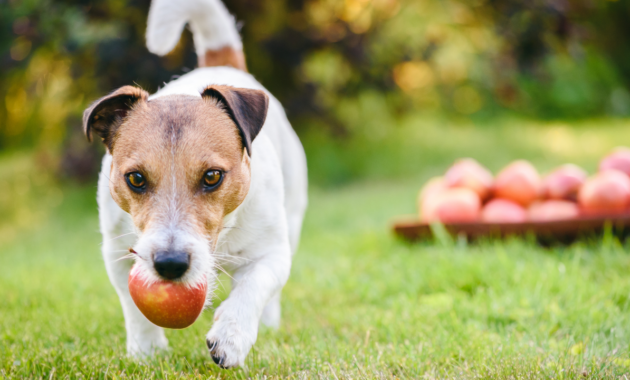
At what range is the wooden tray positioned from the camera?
3.90 meters

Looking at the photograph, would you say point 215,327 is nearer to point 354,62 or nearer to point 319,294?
point 319,294

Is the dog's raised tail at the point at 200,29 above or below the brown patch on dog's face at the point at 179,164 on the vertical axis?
above

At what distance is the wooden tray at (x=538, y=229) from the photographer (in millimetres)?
3898

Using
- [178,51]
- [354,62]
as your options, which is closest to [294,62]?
[354,62]

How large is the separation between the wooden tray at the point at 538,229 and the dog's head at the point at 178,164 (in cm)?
235

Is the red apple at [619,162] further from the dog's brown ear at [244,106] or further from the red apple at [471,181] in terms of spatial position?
the dog's brown ear at [244,106]

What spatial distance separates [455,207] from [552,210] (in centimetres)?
77

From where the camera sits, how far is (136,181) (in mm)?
2188

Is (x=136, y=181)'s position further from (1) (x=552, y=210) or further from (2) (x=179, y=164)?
(1) (x=552, y=210)

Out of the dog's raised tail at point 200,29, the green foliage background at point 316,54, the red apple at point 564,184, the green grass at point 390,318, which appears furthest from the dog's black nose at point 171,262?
the green foliage background at point 316,54

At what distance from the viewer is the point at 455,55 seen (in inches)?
412

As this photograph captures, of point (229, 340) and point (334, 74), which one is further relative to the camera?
point (334, 74)

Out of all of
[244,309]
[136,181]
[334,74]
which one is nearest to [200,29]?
[136,181]

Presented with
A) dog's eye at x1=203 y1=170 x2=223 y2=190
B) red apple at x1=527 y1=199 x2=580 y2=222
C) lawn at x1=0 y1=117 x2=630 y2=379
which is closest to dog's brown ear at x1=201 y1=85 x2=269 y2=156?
dog's eye at x1=203 y1=170 x2=223 y2=190
